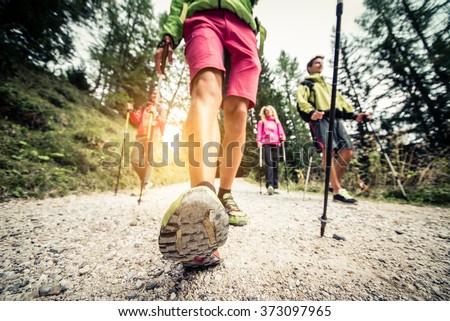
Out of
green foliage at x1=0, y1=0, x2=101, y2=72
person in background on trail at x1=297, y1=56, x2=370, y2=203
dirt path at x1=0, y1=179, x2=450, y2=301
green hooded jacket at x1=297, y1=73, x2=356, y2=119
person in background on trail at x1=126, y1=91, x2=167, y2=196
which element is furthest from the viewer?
green foliage at x1=0, y1=0, x2=101, y2=72

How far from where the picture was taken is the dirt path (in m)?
0.83

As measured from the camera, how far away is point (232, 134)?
158 cm

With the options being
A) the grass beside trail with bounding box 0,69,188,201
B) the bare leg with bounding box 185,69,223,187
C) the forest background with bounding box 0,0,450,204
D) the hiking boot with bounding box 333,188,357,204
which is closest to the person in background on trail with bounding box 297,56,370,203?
the hiking boot with bounding box 333,188,357,204

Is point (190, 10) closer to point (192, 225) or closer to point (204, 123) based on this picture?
point (204, 123)

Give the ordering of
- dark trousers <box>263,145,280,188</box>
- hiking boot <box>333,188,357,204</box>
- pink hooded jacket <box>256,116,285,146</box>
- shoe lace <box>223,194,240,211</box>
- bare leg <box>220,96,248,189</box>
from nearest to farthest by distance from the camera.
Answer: bare leg <box>220,96,248,189</box>
shoe lace <box>223,194,240,211</box>
hiking boot <box>333,188,357,204</box>
dark trousers <box>263,145,280,188</box>
pink hooded jacket <box>256,116,285,146</box>

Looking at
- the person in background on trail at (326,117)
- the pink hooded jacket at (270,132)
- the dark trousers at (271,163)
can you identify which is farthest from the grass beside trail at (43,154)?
the person in background on trail at (326,117)

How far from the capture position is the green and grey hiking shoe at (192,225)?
71cm

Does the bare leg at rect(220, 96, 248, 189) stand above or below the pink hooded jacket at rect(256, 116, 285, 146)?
below

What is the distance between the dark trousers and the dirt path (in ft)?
11.3

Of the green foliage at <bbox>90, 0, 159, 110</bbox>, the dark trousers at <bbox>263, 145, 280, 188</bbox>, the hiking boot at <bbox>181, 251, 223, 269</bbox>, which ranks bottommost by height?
the hiking boot at <bbox>181, 251, 223, 269</bbox>

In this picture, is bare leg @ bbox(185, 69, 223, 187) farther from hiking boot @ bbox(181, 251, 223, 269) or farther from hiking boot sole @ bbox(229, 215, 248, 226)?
hiking boot sole @ bbox(229, 215, 248, 226)

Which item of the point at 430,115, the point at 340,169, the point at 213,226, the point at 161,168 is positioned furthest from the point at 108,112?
the point at 430,115

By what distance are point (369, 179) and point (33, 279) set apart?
5908 millimetres

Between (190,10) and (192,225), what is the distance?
143cm
